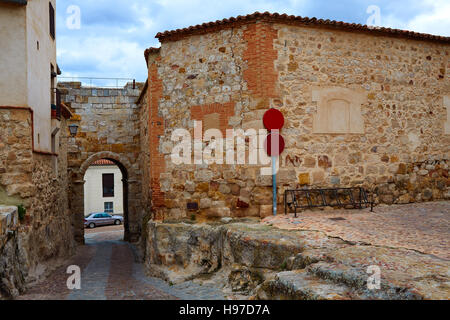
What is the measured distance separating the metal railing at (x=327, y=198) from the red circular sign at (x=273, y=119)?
1.50 m

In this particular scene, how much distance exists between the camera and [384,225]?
23.2ft

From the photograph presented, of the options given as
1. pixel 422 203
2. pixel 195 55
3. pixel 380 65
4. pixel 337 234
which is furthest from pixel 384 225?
pixel 195 55

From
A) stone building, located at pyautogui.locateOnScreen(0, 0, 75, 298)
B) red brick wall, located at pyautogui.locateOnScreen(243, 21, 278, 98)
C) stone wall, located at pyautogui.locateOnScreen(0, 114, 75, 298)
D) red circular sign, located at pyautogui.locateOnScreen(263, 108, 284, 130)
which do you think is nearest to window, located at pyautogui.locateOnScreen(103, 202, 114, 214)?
stone wall, located at pyautogui.locateOnScreen(0, 114, 75, 298)

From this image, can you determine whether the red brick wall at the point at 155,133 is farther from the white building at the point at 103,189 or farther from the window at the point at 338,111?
the white building at the point at 103,189

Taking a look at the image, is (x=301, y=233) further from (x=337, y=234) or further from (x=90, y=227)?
(x=90, y=227)

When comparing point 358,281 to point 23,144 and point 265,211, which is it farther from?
point 23,144

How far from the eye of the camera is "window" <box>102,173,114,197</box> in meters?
32.4

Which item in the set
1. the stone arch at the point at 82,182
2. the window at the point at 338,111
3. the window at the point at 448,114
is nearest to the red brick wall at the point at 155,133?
the window at the point at 338,111

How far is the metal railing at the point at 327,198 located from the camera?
875cm

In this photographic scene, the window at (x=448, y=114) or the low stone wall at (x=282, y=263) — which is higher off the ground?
the window at (x=448, y=114)

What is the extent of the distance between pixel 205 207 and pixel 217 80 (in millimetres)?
2993

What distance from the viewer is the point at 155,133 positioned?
31.1ft

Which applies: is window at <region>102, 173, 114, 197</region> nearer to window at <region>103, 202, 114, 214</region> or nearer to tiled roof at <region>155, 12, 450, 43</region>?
window at <region>103, 202, 114, 214</region>

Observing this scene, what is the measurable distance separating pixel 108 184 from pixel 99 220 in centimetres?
572
